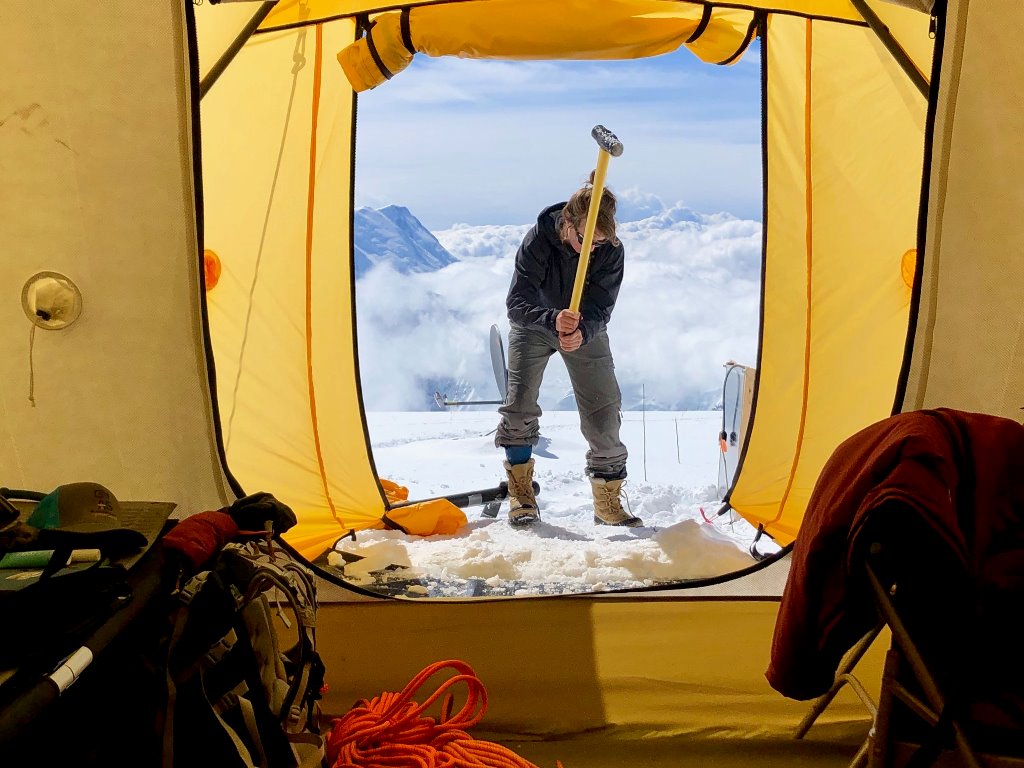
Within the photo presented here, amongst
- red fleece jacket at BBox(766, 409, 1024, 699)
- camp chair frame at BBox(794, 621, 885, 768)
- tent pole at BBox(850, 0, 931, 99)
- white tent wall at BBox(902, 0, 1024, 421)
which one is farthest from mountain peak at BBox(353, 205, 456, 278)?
red fleece jacket at BBox(766, 409, 1024, 699)

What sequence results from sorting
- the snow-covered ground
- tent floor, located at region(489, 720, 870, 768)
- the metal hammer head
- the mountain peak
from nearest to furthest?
tent floor, located at region(489, 720, 870, 768) < the snow-covered ground < the metal hammer head < the mountain peak

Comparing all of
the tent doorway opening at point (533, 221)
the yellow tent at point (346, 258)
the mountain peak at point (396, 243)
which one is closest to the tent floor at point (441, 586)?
the yellow tent at point (346, 258)

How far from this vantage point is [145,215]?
5.47 ft

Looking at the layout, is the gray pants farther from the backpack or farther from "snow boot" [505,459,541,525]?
the backpack

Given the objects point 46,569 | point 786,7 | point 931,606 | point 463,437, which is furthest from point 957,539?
point 463,437

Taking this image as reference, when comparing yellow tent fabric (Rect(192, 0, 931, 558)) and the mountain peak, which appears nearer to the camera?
yellow tent fabric (Rect(192, 0, 931, 558))

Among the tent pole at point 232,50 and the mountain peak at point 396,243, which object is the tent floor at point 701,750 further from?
the mountain peak at point 396,243

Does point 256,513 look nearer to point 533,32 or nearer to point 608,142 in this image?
point 533,32

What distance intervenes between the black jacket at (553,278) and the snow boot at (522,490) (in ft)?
1.68

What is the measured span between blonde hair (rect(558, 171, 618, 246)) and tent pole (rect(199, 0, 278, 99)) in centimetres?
130

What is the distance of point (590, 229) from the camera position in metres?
2.95

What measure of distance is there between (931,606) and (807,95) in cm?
187

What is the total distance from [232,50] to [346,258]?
92 centimetres

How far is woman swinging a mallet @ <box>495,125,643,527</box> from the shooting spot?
10.2ft
